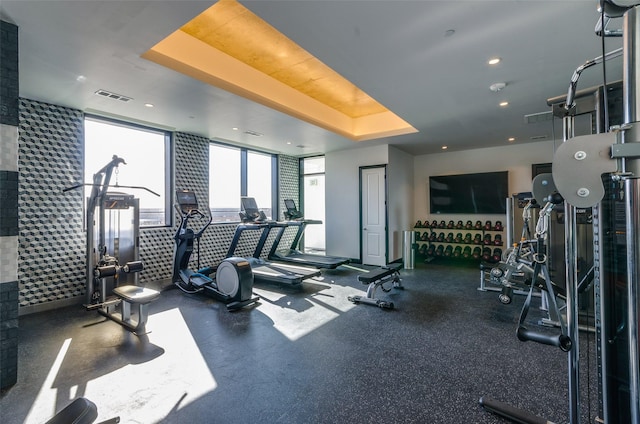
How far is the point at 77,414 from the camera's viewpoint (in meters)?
1.64

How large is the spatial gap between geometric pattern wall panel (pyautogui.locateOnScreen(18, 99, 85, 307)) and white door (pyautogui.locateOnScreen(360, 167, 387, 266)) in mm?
5432

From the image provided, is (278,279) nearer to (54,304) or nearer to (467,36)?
(54,304)

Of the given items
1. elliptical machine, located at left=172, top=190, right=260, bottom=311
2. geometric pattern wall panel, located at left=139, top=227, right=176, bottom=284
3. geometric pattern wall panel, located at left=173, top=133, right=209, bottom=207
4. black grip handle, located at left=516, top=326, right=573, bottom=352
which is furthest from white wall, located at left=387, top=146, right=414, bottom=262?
black grip handle, located at left=516, top=326, right=573, bottom=352

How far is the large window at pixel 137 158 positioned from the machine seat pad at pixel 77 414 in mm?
3735

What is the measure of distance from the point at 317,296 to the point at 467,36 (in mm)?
3791

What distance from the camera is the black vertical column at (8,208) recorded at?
231 cm

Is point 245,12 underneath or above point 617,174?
above

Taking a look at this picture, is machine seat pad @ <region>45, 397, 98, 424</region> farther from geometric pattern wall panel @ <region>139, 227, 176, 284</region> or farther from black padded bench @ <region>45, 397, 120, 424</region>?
geometric pattern wall panel @ <region>139, 227, 176, 284</region>

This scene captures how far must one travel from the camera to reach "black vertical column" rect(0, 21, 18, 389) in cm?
231

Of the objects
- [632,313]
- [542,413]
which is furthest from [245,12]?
[542,413]

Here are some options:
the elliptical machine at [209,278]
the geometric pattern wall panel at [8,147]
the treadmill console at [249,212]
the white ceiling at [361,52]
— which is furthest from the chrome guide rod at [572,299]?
the treadmill console at [249,212]

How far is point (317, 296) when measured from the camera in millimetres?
4645

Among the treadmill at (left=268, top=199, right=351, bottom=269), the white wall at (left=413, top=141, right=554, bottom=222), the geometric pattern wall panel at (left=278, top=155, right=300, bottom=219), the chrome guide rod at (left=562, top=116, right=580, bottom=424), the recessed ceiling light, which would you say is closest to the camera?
the chrome guide rod at (left=562, top=116, right=580, bottom=424)

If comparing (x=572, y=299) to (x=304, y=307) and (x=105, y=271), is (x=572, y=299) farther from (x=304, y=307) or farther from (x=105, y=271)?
(x=105, y=271)
